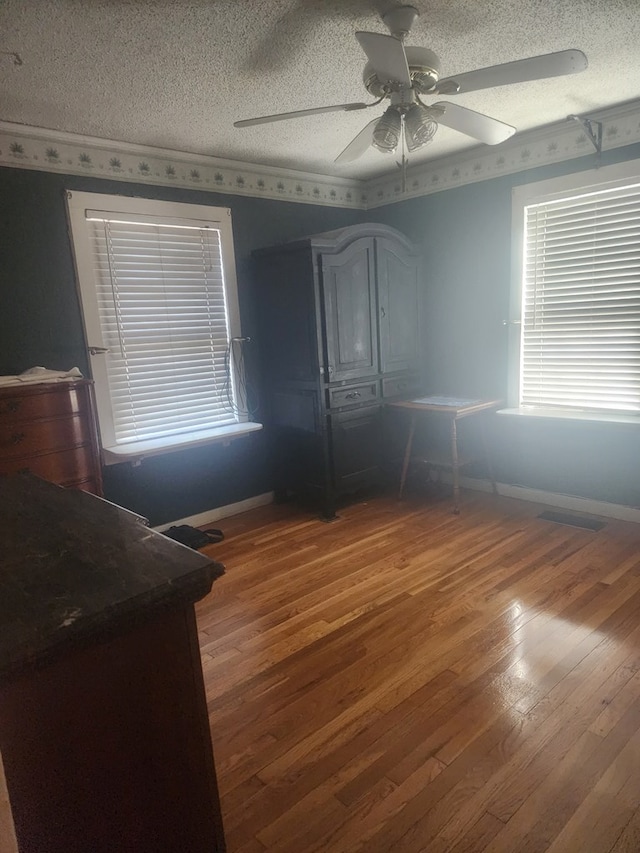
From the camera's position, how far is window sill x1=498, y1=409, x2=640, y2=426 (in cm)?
313

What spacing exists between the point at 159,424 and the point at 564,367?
263 centimetres

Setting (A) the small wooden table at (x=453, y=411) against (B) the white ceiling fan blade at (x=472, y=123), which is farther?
(A) the small wooden table at (x=453, y=411)

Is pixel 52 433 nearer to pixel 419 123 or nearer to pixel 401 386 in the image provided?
pixel 419 123

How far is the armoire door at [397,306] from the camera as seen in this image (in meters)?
3.76

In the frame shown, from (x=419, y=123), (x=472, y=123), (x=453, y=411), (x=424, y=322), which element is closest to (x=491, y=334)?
(x=424, y=322)

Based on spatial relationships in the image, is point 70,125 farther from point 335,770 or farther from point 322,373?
point 335,770

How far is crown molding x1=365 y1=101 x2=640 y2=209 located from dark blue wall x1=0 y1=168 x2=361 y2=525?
47 cm

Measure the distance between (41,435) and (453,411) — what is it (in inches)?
93.8

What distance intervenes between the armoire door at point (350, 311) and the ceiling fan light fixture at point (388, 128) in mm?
1262

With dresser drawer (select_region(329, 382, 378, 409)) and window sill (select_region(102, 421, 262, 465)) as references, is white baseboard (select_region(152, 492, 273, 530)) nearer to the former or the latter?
window sill (select_region(102, 421, 262, 465))

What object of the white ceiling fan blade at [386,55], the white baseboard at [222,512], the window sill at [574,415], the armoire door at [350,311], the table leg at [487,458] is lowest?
the white baseboard at [222,512]

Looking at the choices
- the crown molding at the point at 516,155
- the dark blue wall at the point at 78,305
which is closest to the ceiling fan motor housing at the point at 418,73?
the crown molding at the point at 516,155

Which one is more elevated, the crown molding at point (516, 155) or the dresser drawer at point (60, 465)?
the crown molding at point (516, 155)

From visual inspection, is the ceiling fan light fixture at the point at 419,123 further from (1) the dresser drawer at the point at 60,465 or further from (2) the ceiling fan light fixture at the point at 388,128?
(1) the dresser drawer at the point at 60,465
